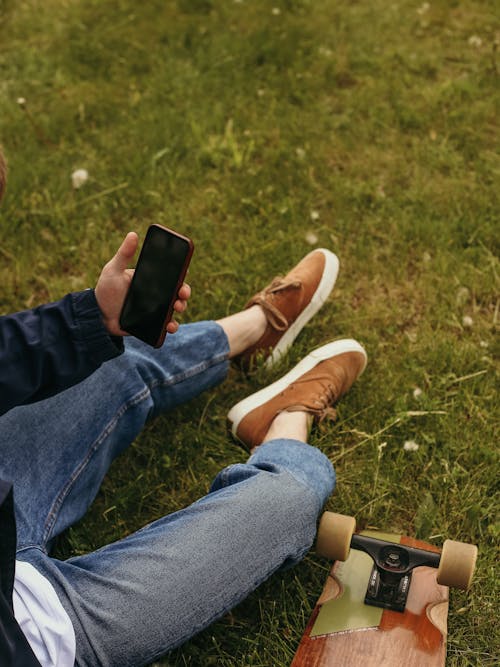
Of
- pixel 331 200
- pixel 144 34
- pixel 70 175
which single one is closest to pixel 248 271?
pixel 331 200

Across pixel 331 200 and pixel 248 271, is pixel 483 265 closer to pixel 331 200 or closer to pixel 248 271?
pixel 331 200

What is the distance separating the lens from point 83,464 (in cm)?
222

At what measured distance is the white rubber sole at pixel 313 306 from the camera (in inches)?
114

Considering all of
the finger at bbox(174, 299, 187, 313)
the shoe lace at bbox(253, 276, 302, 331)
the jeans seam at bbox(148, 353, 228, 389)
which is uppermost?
the finger at bbox(174, 299, 187, 313)

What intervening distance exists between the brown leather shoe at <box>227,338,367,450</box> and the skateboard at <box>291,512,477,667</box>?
0.51 m

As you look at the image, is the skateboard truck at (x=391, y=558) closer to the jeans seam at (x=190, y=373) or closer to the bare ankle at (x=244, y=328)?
the jeans seam at (x=190, y=373)

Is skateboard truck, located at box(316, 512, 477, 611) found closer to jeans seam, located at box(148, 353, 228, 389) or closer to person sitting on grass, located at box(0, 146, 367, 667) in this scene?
person sitting on grass, located at box(0, 146, 367, 667)

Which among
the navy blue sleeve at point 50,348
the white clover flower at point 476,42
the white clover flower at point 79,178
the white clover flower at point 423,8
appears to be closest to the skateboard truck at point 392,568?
the navy blue sleeve at point 50,348

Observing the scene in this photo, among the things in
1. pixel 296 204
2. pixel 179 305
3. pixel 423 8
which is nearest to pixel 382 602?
pixel 179 305

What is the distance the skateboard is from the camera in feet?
6.60

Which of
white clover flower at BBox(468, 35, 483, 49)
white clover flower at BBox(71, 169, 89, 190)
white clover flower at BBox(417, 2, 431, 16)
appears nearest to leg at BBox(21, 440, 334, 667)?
white clover flower at BBox(71, 169, 89, 190)

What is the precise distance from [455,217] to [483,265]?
0.29 metres

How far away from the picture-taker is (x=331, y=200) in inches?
136

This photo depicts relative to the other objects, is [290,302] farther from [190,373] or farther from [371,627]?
[371,627]
